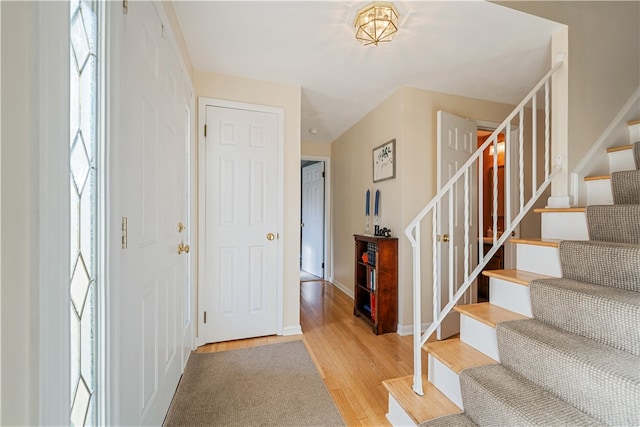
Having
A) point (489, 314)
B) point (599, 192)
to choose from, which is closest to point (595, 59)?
point (599, 192)

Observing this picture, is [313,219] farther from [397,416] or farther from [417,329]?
[397,416]

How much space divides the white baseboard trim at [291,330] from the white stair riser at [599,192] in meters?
2.44

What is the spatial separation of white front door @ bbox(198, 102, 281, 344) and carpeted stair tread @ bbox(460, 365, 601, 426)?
1661 millimetres

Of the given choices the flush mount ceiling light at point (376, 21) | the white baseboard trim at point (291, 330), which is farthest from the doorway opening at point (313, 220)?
the flush mount ceiling light at point (376, 21)

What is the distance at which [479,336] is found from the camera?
4.62ft

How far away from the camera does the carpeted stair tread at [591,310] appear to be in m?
0.98

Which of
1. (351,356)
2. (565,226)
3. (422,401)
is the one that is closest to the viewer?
(422,401)

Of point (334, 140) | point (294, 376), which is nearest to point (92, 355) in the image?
point (294, 376)

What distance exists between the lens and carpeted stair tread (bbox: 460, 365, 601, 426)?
901 millimetres

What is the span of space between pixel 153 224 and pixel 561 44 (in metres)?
2.79

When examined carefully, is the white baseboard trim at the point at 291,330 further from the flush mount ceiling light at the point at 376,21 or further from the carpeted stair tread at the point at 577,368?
the flush mount ceiling light at the point at 376,21

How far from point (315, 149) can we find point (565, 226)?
136 inches

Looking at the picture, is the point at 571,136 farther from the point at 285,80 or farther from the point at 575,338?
the point at 285,80

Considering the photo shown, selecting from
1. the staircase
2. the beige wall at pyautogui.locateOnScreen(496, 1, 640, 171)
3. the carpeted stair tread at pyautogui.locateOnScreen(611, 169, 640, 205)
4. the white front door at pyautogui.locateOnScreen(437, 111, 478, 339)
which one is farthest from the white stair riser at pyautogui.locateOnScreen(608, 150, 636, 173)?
the white front door at pyautogui.locateOnScreen(437, 111, 478, 339)
